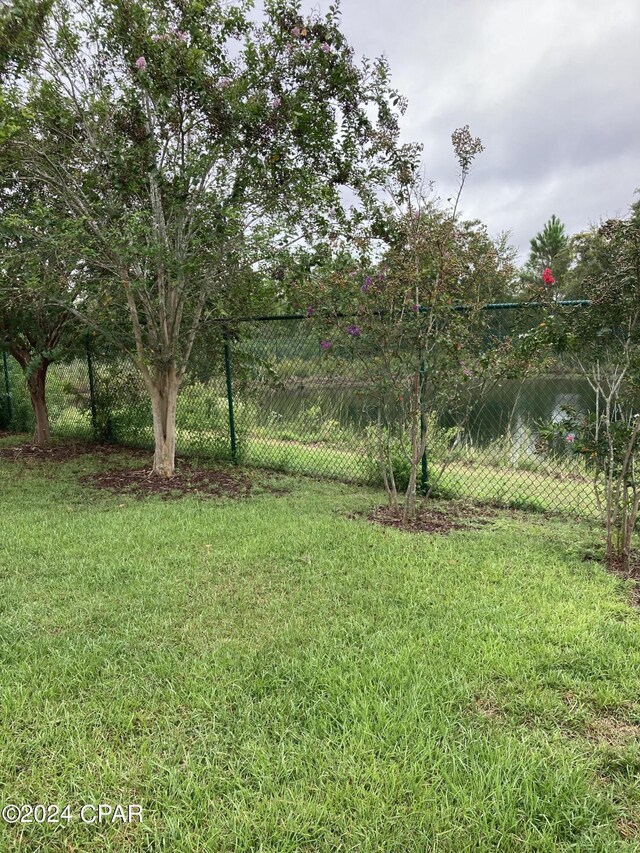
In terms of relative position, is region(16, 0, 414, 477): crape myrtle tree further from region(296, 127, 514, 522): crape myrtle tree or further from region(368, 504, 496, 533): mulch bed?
region(368, 504, 496, 533): mulch bed

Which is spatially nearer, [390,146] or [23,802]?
[23,802]

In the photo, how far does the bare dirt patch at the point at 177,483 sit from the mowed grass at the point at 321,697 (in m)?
1.41

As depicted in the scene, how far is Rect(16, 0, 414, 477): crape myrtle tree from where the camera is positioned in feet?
12.8

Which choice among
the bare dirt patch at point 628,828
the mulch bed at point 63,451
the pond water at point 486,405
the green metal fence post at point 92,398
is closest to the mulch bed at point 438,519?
the pond water at point 486,405

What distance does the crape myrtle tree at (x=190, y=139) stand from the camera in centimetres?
389

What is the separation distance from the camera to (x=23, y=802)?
1335 millimetres

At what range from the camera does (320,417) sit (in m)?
5.38

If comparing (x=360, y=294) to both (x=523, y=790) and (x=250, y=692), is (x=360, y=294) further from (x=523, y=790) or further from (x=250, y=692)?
(x=523, y=790)

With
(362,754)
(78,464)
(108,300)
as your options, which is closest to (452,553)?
(362,754)

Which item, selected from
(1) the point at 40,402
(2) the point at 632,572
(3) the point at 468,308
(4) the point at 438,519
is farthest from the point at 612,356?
(1) the point at 40,402

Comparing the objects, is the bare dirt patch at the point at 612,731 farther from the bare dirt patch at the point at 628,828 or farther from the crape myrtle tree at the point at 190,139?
the crape myrtle tree at the point at 190,139

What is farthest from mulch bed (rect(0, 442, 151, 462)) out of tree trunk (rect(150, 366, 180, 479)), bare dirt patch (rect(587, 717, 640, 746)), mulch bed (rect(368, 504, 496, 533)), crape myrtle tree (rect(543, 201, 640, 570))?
bare dirt patch (rect(587, 717, 640, 746))

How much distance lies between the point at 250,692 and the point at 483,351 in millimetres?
2712

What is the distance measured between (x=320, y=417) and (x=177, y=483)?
62.4 inches
